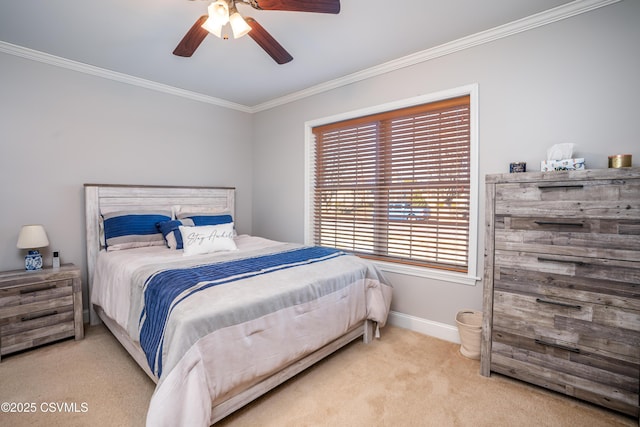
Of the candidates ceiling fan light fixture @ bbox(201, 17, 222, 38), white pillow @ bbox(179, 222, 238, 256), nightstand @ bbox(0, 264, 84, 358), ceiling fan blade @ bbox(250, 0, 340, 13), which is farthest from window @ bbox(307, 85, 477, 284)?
nightstand @ bbox(0, 264, 84, 358)

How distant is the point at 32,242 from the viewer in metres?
2.53

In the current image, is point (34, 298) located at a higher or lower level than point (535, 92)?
lower

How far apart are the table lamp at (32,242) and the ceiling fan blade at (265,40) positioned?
2.45 meters

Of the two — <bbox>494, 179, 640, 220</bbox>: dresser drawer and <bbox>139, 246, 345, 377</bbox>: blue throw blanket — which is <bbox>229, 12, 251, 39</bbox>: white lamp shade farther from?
<bbox>494, 179, 640, 220</bbox>: dresser drawer

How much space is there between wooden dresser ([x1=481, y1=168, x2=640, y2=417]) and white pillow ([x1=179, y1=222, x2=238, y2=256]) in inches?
86.5

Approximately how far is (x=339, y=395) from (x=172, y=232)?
212cm

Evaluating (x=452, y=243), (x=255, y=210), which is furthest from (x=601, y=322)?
(x=255, y=210)

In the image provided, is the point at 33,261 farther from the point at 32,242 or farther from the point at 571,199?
the point at 571,199

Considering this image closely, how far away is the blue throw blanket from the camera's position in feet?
5.23

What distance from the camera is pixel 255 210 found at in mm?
4484

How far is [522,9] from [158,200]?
3761 mm

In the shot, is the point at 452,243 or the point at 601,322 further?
the point at 452,243

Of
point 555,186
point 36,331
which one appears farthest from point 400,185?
point 36,331

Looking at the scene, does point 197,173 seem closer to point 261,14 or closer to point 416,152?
point 261,14
